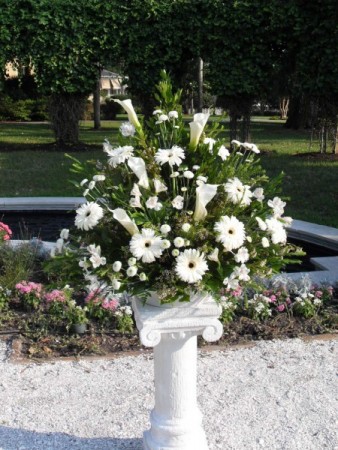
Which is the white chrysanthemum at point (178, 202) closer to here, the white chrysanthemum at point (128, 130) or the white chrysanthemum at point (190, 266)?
the white chrysanthemum at point (190, 266)

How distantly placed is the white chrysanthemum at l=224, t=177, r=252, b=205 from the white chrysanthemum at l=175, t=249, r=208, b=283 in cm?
28

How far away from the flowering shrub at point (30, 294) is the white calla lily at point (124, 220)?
8.87 feet

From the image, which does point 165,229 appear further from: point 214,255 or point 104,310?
point 104,310

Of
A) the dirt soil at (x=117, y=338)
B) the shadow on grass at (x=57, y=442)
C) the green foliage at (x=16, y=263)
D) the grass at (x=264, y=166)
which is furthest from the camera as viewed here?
the grass at (x=264, y=166)

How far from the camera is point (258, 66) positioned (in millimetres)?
14211

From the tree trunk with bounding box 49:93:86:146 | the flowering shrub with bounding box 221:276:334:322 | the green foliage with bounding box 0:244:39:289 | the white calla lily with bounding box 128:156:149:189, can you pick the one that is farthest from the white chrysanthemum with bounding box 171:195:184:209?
the tree trunk with bounding box 49:93:86:146

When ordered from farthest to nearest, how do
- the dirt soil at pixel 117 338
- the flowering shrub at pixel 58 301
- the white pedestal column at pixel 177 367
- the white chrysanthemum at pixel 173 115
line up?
the flowering shrub at pixel 58 301 → the dirt soil at pixel 117 338 → the white chrysanthemum at pixel 173 115 → the white pedestal column at pixel 177 367

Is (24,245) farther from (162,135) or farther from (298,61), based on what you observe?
(298,61)

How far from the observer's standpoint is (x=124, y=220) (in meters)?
2.35

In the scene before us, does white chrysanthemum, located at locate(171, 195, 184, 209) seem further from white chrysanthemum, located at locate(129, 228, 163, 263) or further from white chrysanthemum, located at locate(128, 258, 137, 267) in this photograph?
white chrysanthemum, located at locate(128, 258, 137, 267)

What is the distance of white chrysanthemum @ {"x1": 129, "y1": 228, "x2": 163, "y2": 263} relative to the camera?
231 centimetres

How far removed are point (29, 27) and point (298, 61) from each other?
621 cm

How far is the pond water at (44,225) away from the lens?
7.06m

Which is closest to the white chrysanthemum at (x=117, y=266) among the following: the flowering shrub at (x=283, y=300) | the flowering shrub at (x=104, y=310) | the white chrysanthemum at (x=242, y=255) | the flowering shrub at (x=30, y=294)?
the white chrysanthemum at (x=242, y=255)
